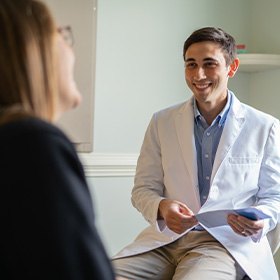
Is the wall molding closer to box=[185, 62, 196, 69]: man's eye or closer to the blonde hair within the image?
box=[185, 62, 196, 69]: man's eye

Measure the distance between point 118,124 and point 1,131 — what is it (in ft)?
5.87

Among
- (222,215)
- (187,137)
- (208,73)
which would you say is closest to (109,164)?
(187,137)

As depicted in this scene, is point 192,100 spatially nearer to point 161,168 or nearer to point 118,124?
point 161,168

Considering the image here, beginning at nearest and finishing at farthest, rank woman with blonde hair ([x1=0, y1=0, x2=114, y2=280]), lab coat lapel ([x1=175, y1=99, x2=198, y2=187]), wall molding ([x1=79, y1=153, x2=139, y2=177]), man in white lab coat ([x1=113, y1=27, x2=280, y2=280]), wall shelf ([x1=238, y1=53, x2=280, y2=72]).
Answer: woman with blonde hair ([x1=0, y1=0, x2=114, y2=280]), man in white lab coat ([x1=113, y1=27, x2=280, y2=280]), lab coat lapel ([x1=175, y1=99, x2=198, y2=187]), wall molding ([x1=79, y1=153, x2=139, y2=177]), wall shelf ([x1=238, y1=53, x2=280, y2=72])

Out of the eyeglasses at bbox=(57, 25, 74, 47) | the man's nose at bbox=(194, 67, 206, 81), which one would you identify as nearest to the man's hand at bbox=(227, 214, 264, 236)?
the man's nose at bbox=(194, 67, 206, 81)

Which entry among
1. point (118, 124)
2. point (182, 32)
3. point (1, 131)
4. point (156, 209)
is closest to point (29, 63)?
point (1, 131)

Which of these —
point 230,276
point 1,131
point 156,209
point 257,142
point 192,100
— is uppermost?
point 1,131

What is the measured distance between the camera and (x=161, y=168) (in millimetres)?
1953

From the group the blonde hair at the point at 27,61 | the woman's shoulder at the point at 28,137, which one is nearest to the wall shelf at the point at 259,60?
the blonde hair at the point at 27,61

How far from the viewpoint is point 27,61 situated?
2.39 ft

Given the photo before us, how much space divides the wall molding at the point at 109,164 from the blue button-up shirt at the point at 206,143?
620mm

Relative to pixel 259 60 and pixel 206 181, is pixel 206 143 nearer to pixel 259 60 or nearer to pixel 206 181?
pixel 206 181

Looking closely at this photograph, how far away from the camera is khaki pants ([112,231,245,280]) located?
167cm

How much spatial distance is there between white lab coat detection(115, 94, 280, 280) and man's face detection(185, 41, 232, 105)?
7 centimetres
